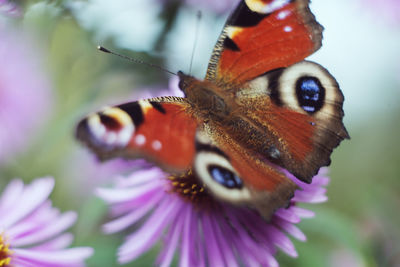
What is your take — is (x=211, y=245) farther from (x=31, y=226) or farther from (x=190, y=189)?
(x=31, y=226)

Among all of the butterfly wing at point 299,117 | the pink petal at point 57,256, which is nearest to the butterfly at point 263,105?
the butterfly wing at point 299,117

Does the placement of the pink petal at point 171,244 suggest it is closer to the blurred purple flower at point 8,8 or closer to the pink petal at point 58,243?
the pink petal at point 58,243

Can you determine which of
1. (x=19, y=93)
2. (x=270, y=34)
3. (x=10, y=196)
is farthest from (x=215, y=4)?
(x=10, y=196)

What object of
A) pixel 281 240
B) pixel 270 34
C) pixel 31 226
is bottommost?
pixel 281 240

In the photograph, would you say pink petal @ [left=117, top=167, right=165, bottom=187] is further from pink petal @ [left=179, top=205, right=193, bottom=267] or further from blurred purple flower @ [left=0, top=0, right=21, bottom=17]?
blurred purple flower @ [left=0, top=0, right=21, bottom=17]

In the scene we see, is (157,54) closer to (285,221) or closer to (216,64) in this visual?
(216,64)

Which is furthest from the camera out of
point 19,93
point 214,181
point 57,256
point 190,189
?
point 19,93
